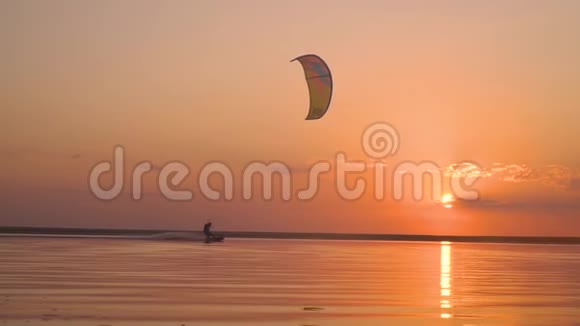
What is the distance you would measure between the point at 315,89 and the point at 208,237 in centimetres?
2792

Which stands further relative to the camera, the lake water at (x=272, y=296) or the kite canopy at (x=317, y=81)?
the kite canopy at (x=317, y=81)

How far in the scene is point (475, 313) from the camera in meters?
14.3

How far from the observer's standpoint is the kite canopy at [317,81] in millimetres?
26375

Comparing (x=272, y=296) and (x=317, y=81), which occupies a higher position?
(x=317, y=81)

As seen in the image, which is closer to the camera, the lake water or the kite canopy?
the lake water

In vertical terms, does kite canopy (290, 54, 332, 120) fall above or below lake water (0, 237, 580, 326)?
above

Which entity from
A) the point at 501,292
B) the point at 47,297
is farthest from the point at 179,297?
the point at 501,292

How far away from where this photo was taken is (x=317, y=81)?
2669 cm

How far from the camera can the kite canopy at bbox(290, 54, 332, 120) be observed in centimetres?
2638

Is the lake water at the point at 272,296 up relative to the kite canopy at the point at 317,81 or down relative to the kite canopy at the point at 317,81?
down

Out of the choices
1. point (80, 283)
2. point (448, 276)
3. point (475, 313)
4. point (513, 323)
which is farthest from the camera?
point (448, 276)

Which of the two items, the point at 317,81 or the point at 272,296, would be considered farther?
the point at 317,81

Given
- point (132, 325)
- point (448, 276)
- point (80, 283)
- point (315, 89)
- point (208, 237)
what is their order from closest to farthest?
point (132, 325), point (80, 283), point (448, 276), point (315, 89), point (208, 237)

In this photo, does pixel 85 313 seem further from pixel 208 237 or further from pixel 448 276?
pixel 208 237
